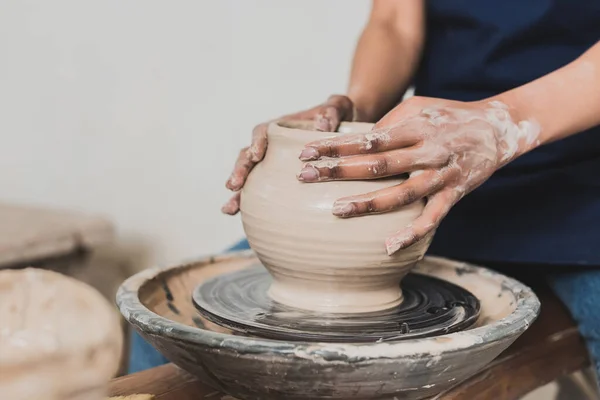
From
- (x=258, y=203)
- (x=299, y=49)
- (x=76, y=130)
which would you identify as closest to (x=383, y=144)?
(x=258, y=203)

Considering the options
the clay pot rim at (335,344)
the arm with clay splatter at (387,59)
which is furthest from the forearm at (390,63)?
the clay pot rim at (335,344)

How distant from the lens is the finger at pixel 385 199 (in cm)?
78

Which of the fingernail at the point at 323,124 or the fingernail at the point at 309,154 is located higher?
the fingernail at the point at 323,124

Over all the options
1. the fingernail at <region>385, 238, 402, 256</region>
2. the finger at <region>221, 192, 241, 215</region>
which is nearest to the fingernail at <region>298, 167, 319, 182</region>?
the fingernail at <region>385, 238, 402, 256</region>

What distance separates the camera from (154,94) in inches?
85.4

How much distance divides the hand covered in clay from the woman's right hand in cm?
13

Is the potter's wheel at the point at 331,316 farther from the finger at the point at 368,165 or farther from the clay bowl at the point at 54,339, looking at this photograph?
the clay bowl at the point at 54,339

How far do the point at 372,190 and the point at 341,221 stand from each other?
2.0 inches

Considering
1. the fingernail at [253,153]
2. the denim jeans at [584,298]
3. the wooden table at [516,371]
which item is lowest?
the wooden table at [516,371]

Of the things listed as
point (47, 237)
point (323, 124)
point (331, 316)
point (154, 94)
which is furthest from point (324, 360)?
point (154, 94)

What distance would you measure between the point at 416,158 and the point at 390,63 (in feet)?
1.91

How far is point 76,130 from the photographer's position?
234 cm

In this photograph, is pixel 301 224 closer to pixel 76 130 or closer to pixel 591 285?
pixel 591 285

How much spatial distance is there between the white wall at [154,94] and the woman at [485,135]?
1.77 ft
